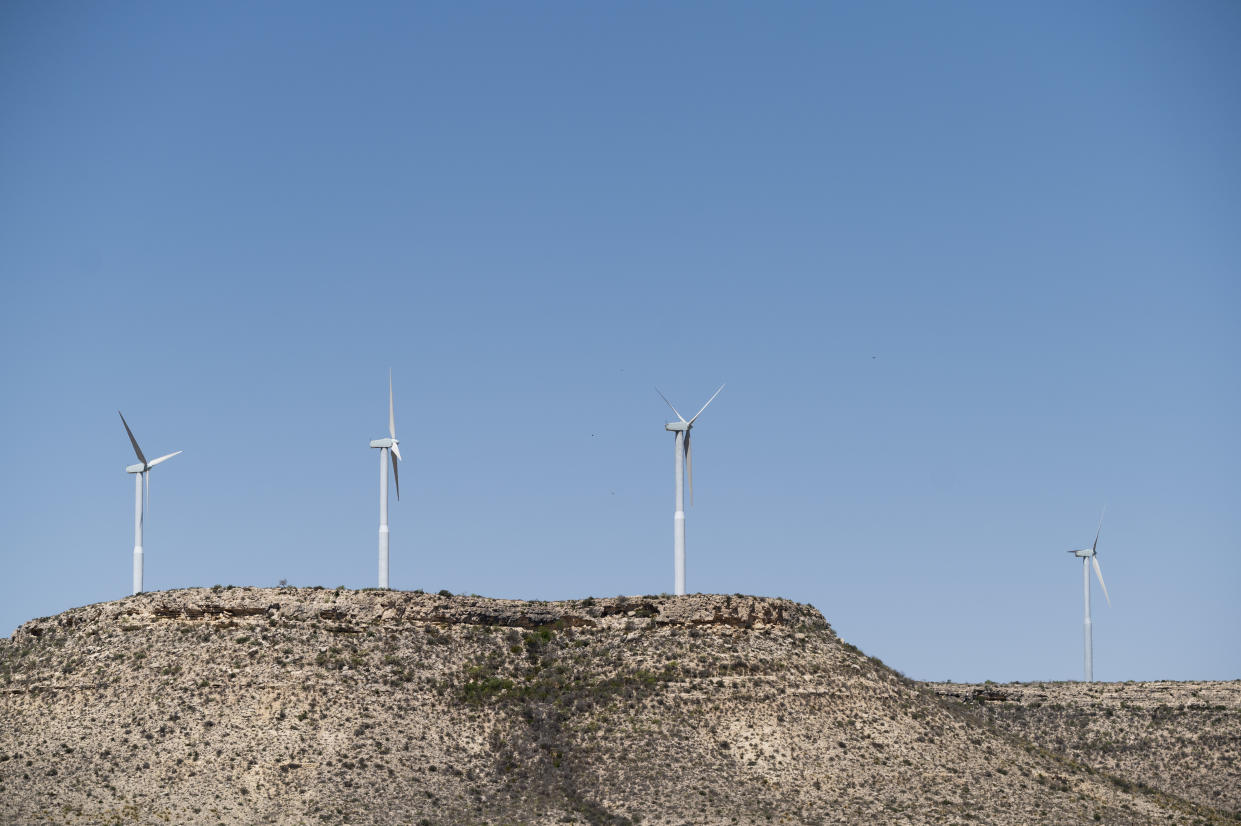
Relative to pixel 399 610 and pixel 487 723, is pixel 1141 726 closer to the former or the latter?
pixel 487 723

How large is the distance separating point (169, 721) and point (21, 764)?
25.6ft

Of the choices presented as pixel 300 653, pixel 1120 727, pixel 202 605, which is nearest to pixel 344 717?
pixel 300 653

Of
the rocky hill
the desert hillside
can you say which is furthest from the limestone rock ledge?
the desert hillside

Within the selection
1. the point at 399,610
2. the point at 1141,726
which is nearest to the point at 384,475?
the point at 399,610

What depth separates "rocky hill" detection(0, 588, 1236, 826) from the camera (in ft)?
271

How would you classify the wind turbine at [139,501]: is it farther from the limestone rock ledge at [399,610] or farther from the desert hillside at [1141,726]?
the desert hillside at [1141,726]

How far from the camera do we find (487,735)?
89.2 m

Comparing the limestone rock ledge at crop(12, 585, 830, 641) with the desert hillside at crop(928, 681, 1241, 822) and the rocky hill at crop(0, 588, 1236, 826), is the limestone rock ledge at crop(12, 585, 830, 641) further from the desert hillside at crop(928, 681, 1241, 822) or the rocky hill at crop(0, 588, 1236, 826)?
the desert hillside at crop(928, 681, 1241, 822)

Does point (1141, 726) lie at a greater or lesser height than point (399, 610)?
lesser

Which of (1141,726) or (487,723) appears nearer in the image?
(487,723)

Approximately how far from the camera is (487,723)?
89.9 metres

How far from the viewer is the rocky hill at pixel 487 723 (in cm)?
8250

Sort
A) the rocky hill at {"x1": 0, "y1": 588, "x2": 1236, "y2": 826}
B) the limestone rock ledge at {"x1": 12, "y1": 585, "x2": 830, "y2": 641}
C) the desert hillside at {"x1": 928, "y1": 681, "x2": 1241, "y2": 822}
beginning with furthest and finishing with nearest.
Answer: the desert hillside at {"x1": 928, "y1": 681, "x2": 1241, "y2": 822} → the limestone rock ledge at {"x1": 12, "y1": 585, "x2": 830, "y2": 641} → the rocky hill at {"x1": 0, "y1": 588, "x2": 1236, "y2": 826}

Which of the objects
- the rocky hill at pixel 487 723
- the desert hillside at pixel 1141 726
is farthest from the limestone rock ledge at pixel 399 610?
the desert hillside at pixel 1141 726
